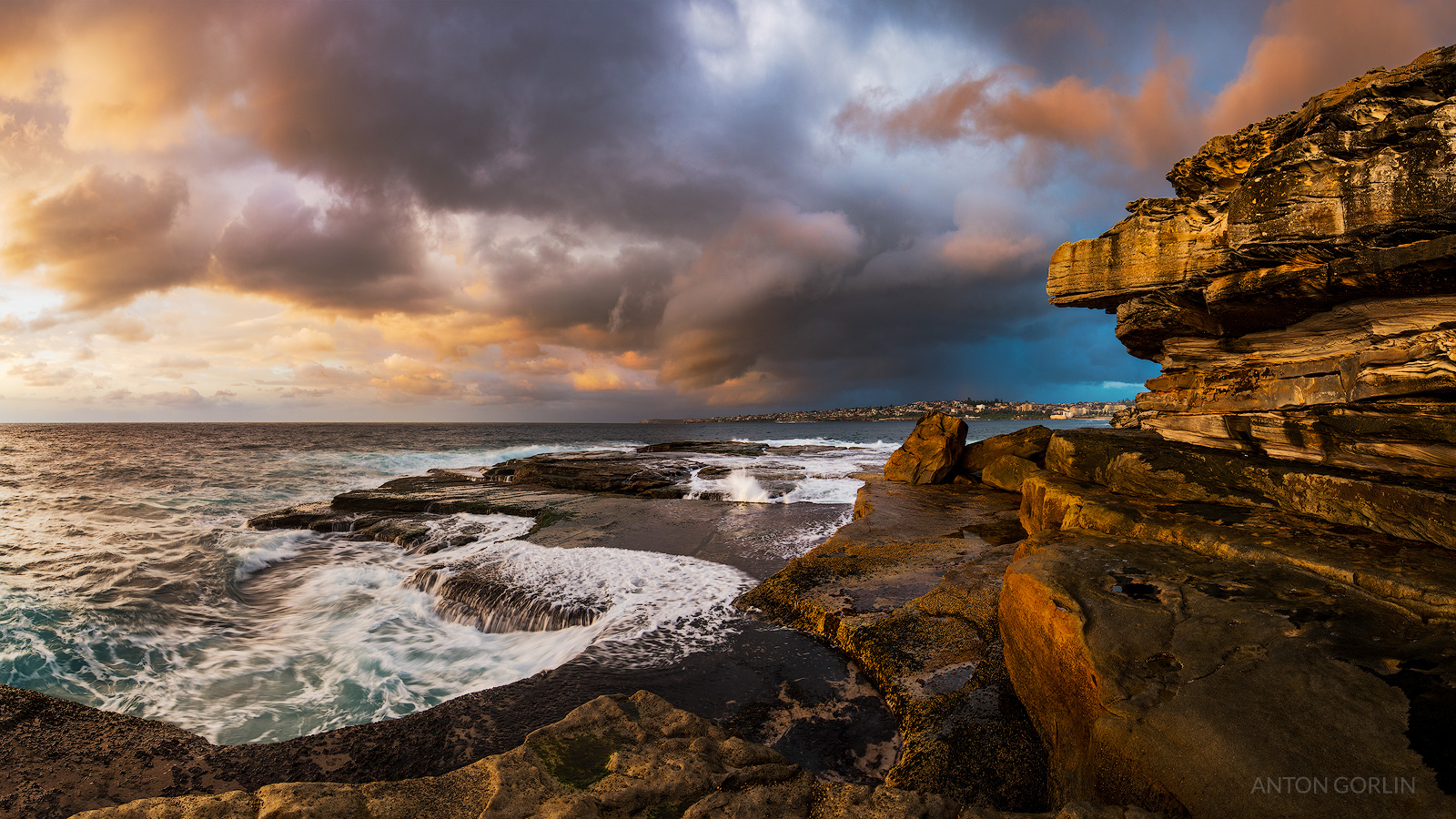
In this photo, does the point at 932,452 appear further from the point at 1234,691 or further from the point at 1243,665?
the point at 1234,691

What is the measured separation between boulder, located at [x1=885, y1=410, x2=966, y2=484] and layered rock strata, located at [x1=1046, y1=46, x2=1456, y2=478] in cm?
739

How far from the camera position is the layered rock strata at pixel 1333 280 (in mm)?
5355

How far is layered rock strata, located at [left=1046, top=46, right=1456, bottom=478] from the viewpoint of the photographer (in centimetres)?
536

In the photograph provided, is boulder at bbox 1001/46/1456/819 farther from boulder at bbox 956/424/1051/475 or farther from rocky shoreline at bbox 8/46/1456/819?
boulder at bbox 956/424/1051/475

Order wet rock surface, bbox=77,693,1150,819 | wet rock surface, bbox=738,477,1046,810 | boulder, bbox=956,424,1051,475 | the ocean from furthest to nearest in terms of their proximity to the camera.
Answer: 1. boulder, bbox=956,424,1051,475
2. the ocean
3. wet rock surface, bbox=738,477,1046,810
4. wet rock surface, bbox=77,693,1150,819

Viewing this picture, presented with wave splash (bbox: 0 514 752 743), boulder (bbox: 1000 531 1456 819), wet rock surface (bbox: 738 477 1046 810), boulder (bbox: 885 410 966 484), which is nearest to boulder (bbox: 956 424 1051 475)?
boulder (bbox: 885 410 966 484)

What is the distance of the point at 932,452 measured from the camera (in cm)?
1603

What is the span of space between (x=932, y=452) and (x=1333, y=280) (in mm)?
10416

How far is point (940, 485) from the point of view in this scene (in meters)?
15.3

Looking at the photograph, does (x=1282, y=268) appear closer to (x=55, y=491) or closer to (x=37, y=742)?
(x=37, y=742)

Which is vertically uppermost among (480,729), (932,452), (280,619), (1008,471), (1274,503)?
(1274,503)

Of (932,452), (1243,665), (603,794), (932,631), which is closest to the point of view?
(603,794)

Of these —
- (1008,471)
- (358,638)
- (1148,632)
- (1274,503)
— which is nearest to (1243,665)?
(1148,632)

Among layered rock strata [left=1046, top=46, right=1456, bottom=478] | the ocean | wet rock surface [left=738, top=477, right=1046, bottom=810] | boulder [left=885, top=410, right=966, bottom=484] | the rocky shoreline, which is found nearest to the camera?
the rocky shoreline
